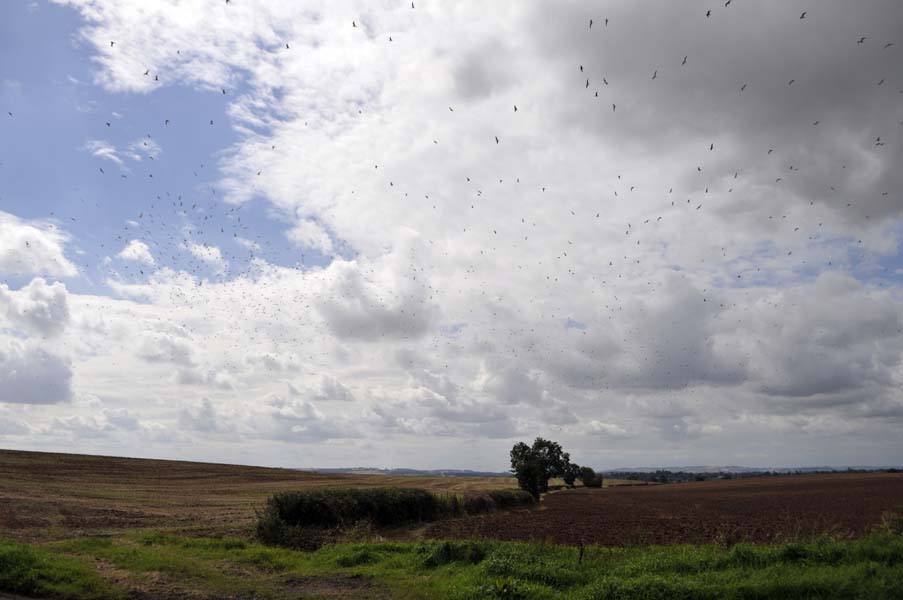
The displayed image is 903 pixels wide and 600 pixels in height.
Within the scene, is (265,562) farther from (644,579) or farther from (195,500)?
(195,500)

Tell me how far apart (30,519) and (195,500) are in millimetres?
20680

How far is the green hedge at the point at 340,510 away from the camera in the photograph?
24562 millimetres

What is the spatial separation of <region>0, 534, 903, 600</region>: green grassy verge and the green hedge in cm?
387

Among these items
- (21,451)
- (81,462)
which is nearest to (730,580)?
(81,462)

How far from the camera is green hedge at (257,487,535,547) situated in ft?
80.6

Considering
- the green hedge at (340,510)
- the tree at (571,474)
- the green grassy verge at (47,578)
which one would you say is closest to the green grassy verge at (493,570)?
the green grassy verge at (47,578)

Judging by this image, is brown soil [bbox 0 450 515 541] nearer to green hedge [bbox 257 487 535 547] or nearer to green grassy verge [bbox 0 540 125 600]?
green hedge [bbox 257 487 535 547]

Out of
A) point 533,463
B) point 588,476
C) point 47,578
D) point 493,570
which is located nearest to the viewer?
point 47,578

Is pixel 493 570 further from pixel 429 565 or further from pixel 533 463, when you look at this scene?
pixel 533 463

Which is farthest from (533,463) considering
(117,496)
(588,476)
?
(588,476)

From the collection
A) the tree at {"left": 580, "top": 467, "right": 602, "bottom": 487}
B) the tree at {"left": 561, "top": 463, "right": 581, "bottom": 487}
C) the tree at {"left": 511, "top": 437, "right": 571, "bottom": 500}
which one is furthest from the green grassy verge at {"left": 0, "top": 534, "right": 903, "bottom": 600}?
the tree at {"left": 580, "top": 467, "right": 602, "bottom": 487}

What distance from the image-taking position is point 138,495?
48.4 meters

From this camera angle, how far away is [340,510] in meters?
30.5

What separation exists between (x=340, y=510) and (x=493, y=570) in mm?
16935
